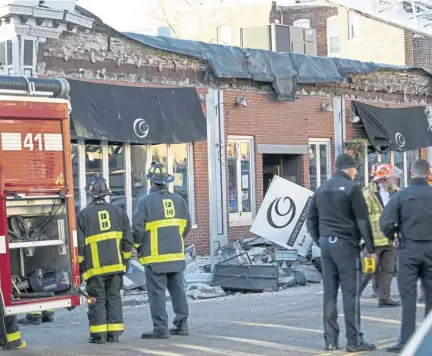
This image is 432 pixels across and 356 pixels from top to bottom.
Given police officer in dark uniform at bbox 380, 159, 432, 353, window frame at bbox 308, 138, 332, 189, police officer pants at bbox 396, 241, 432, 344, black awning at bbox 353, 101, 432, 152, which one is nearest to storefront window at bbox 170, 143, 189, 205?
window frame at bbox 308, 138, 332, 189

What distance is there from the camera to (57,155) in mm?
10320

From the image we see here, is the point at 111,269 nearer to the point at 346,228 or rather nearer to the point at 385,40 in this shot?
the point at 346,228

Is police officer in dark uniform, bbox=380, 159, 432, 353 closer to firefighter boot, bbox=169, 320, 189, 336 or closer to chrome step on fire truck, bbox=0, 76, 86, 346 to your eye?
firefighter boot, bbox=169, 320, 189, 336

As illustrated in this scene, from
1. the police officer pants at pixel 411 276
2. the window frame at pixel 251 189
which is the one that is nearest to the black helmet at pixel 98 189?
the police officer pants at pixel 411 276

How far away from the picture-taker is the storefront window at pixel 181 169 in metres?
20.7

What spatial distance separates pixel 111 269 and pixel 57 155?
1404 millimetres

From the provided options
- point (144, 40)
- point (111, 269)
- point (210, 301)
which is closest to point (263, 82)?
point (144, 40)

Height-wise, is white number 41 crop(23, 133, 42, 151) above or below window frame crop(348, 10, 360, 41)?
below

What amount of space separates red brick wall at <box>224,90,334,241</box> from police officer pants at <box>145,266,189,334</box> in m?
10.8

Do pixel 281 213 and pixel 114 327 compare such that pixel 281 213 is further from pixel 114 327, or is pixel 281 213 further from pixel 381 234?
pixel 114 327

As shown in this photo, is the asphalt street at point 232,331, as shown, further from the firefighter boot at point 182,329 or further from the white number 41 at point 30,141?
the white number 41 at point 30,141

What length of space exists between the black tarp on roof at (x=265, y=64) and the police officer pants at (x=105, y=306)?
940 centimetres

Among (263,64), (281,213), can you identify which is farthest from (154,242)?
(263,64)

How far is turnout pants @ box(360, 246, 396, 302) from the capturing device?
515 inches
